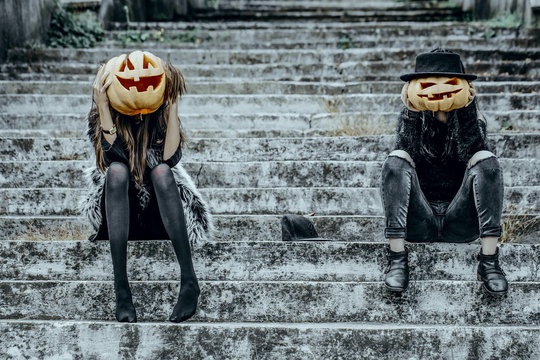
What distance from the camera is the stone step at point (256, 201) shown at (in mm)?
4410

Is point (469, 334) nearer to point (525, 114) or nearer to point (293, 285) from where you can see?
point (293, 285)

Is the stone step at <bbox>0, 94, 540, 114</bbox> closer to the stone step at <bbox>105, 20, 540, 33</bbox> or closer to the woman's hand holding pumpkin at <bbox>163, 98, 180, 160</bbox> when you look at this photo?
the stone step at <bbox>105, 20, 540, 33</bbox>

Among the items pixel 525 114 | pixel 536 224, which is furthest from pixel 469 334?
pixel 525 114

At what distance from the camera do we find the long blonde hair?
3.38 meters

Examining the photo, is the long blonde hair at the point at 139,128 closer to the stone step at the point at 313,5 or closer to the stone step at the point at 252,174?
the stone step at the point at 252,174

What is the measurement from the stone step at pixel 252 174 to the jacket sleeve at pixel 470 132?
4.26ft

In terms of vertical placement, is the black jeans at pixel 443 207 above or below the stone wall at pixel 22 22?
below

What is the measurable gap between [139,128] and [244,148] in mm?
1727

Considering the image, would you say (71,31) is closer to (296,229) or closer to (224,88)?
(224,88)

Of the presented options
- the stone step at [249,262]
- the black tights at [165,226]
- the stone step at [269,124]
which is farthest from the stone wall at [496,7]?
the black tights at [165,226]

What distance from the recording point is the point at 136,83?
325cm

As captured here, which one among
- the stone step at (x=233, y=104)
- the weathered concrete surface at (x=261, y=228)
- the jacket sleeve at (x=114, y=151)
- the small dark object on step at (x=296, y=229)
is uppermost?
the jacket sleeve at (x=114, y=151)

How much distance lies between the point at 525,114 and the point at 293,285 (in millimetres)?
3162

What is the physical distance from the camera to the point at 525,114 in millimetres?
5660
